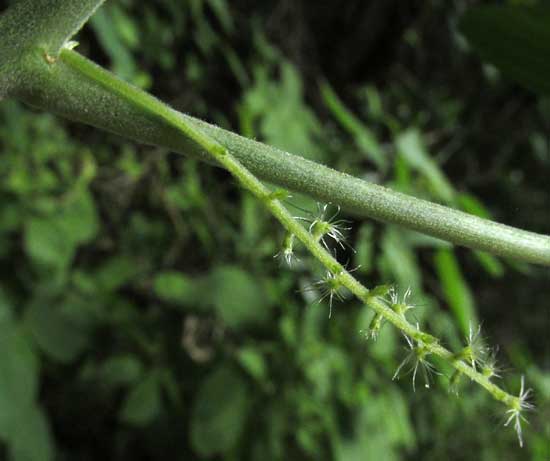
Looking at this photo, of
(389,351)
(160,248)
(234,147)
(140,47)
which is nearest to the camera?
(234,147)

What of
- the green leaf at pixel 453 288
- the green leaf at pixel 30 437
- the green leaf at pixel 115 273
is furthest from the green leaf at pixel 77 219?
the green leaf at pixel 453 288

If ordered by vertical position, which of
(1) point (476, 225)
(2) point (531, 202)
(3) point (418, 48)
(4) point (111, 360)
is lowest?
(2) point (531, 202)

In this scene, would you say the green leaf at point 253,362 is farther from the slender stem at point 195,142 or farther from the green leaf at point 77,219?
the slender stem at point 195,142

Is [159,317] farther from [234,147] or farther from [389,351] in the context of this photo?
[234,147]

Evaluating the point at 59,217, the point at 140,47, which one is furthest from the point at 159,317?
the point at 140,47

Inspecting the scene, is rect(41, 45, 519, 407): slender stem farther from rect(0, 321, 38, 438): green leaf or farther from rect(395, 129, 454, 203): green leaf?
rect(0, 321, 38, 438): green leaf

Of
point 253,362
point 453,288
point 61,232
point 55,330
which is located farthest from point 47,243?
point 453,288
